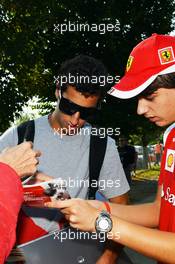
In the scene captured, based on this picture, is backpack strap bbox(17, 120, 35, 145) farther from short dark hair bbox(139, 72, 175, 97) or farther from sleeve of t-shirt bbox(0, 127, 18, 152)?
short dark hair bbox(139, 72, 175, 97)

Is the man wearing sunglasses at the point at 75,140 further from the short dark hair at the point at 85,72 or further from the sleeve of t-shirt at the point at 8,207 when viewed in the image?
the sleeve of t-shirt at the point at 8,207

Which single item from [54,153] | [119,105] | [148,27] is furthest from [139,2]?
[54,153]

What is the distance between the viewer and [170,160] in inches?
97.7

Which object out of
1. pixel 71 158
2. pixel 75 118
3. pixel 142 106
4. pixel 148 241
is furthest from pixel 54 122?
pixel 148 241

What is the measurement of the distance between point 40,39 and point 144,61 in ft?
40.5

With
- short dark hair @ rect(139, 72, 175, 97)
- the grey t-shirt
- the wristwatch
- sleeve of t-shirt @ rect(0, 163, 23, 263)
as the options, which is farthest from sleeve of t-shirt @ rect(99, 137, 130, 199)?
sleeve of t-shirt @ rect(0, 163, 23, 263)

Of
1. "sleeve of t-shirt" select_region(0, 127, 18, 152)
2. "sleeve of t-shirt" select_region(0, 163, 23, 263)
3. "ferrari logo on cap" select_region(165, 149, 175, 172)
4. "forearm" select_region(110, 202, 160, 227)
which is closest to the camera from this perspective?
"sleeve of t-shirt" select_region(0, 163, 23, 263)

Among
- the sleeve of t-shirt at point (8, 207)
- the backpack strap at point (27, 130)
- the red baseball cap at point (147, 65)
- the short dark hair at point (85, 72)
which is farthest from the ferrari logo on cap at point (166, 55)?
the sleeve of t-shirt at point (8, 207)

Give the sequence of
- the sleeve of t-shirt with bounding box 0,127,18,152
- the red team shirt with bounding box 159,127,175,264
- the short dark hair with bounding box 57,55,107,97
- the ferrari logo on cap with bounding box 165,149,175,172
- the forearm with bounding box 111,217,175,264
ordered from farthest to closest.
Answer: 1. the short dark hair with bounding box 57,55,107,97
2. the sleeve of t-shirt with bounding box 0,127,18,152
3. the ferrari logo on cap with bounding box 165,149,175,172
4. the red team shirt with bounding box 159,127,175,264
5. the forearm with bounding box 111,217,175,264

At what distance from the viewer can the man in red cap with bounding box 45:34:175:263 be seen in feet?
6.40

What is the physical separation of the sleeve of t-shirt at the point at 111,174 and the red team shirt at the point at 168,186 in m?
0.54

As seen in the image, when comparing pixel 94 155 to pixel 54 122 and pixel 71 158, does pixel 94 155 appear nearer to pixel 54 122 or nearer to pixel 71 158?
pixel 71 158

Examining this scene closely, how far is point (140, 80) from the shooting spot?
95.0 inches

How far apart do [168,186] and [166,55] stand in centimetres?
69
